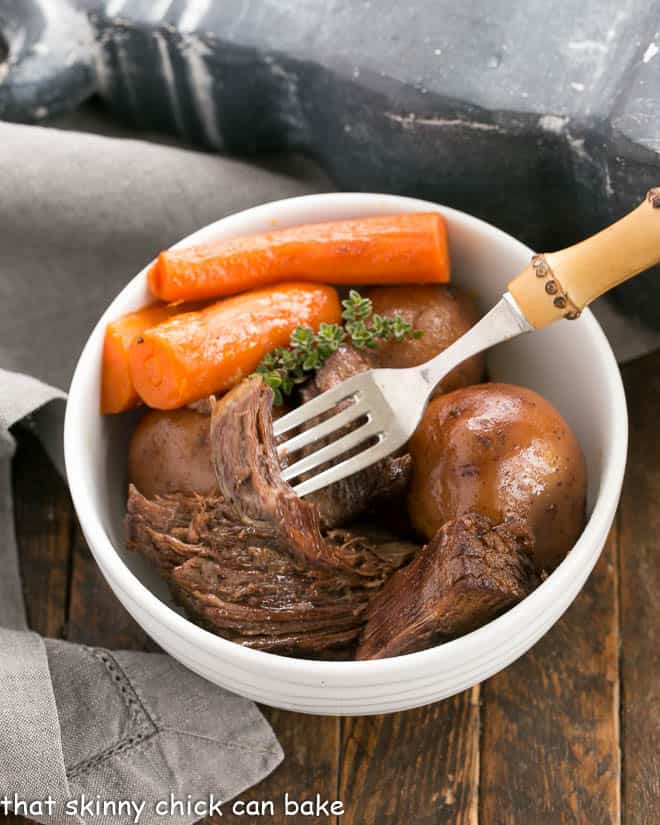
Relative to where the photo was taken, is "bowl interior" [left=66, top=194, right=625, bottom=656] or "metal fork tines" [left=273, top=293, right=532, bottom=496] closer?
"metal fork tines" [left=273, top=293, right=532, bottom=496]

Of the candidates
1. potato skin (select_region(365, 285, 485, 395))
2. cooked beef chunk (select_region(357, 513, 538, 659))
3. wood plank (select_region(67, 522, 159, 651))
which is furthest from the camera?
wood plank (select_region(67, 522, 159, 651))

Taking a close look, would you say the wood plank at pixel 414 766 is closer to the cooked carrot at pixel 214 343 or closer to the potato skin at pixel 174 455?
the potato skin at pixel 174 455

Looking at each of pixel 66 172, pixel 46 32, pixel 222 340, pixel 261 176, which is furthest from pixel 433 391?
pixel 46 32

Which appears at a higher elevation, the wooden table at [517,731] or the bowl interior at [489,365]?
the bowl interior at [489,365]

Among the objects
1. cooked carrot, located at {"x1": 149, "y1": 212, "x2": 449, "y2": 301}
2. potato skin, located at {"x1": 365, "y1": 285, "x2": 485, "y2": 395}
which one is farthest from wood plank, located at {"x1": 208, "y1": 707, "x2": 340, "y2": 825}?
cooked carrot, located at {"x1": 149, "y1": 212, "x2": 449, "y2": 301}

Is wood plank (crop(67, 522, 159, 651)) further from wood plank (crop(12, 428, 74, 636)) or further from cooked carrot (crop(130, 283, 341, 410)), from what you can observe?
cooked carrot (crop(130, 283, 341, 410))

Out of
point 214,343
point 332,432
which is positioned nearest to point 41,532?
point 214,343

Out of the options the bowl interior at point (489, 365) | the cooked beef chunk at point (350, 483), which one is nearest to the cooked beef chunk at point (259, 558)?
the cooked beef chunk at point (350, 483)
